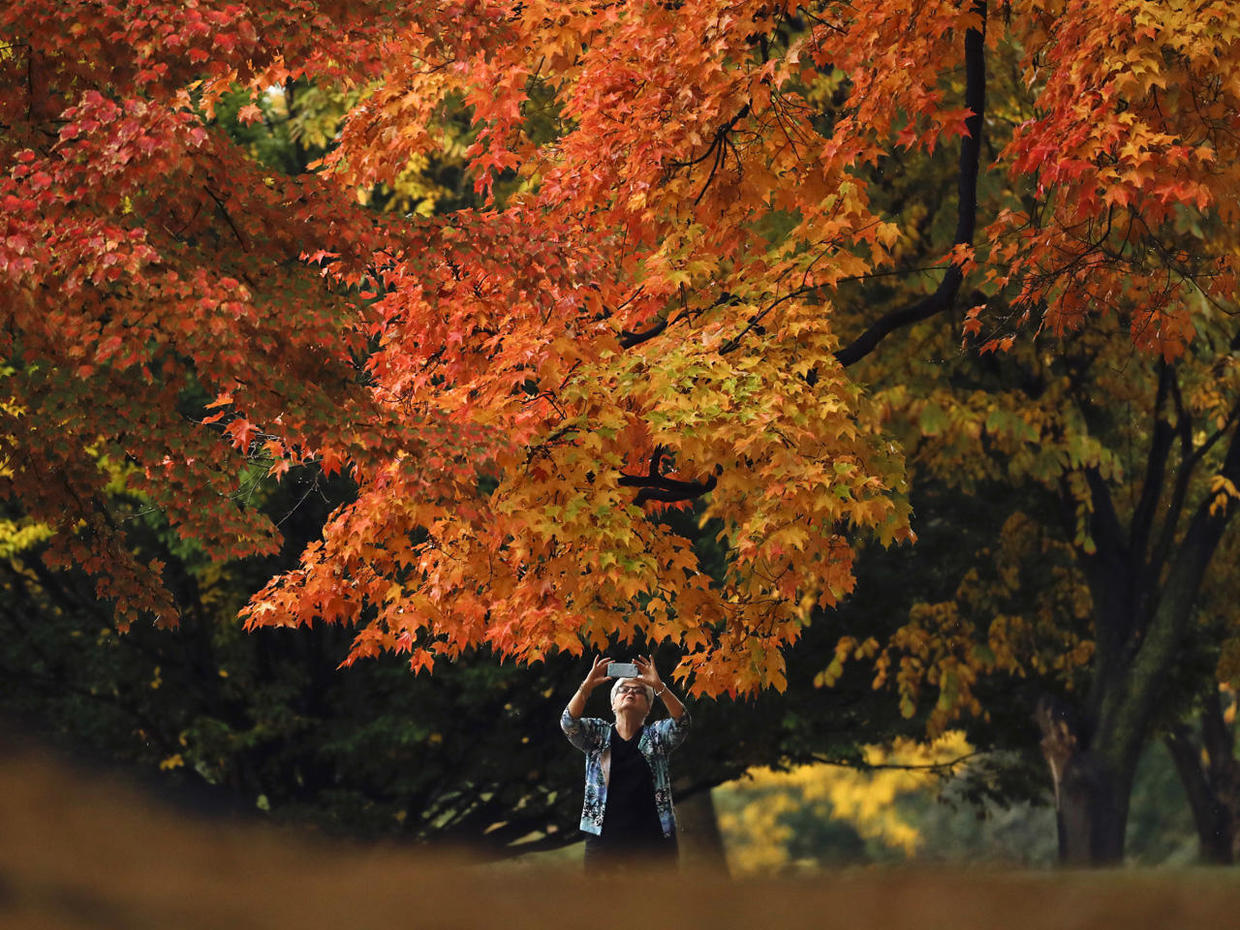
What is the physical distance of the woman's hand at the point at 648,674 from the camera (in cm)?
677

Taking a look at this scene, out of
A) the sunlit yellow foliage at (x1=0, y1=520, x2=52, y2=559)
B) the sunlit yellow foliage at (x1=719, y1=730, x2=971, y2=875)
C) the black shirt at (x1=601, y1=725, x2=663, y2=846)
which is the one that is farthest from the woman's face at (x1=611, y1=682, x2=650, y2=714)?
the sunlit yellow foliage at (x1=719, y1=730, x2=971, y2=875)

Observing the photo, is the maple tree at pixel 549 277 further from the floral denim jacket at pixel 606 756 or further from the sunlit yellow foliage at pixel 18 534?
the sunlit yellow foliage at pixel 18 534

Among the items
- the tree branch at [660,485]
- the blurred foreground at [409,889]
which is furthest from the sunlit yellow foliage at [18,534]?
the blurred foreground at [409,889]

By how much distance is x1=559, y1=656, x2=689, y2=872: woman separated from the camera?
6.28 meters

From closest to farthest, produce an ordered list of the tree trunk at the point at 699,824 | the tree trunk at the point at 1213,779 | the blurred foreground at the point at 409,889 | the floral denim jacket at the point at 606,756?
the blurred foreground at the point at 409,889
the floral denim jacket at the point at 606,756
the tree trunk at the point at 699,824
the tree trunk at the point at 1213,779

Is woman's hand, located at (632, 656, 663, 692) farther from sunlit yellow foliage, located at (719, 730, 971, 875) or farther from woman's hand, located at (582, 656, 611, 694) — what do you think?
sunlit yellow foliage, located at (719, 730, 971, 875)

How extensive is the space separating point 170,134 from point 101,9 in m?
1.21

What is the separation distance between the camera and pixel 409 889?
6.61 ft

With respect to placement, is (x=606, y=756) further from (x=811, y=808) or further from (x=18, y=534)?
(x=811, y=808)

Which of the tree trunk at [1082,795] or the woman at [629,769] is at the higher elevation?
the woman at [629,769]

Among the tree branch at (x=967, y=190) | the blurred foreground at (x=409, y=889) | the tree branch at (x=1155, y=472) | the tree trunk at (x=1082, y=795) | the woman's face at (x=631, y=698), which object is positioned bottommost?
the tree trunk at (x=1082, y=795)

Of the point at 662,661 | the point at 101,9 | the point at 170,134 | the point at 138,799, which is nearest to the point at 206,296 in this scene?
the point at 170,134

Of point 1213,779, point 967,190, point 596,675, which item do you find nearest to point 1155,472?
point 967,190

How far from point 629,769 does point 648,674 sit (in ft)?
2.21
